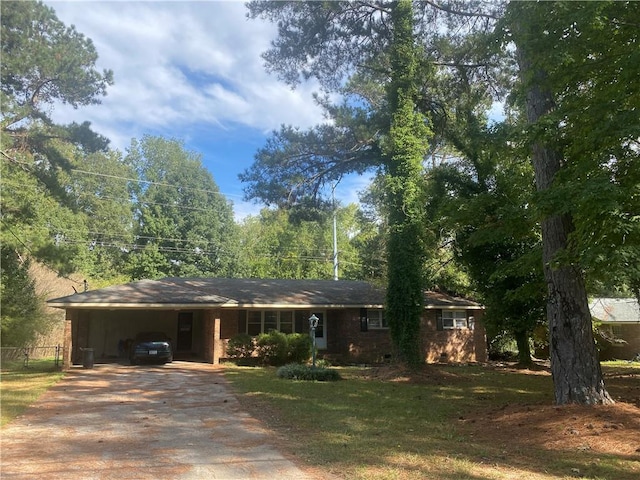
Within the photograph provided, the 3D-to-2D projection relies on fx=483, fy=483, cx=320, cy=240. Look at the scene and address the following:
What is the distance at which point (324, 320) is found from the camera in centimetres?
2148

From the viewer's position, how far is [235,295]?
20.0 metres

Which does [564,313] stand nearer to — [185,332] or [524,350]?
[524,350]

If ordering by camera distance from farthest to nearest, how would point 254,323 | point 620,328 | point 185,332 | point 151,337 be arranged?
point 620,328 < point 185,332 < point 254,323 < point 151,337

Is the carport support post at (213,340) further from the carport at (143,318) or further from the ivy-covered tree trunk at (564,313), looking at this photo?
the ivy-covered tree trunk at (564,313)

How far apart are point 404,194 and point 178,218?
27.3 meters

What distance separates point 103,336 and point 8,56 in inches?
470

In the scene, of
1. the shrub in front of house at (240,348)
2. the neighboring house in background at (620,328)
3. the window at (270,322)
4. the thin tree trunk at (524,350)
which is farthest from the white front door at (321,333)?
the neighboring house in background at (620,328)

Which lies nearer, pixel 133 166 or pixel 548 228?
pixel 548 228

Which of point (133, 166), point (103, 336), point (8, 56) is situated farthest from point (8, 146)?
point (133, 166)

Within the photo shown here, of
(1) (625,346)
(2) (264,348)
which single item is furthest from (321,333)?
(1) (625,346)

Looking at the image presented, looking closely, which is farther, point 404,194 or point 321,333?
point 321,333

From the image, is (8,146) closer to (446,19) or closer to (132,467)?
(132,467)

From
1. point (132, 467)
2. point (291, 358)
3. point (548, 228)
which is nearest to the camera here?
point (132, 467)

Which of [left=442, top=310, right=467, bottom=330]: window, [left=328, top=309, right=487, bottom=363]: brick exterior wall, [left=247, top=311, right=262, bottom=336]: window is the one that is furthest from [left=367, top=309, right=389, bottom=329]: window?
[left=247, top=311, right=262, bottom=336]: window
